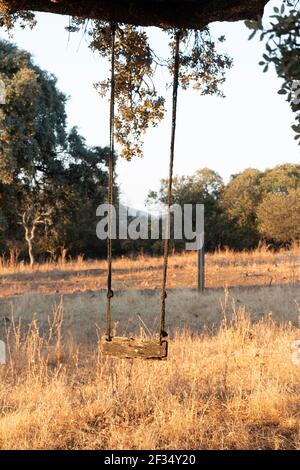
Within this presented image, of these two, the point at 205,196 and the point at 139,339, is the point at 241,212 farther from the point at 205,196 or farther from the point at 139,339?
the point at 139,339

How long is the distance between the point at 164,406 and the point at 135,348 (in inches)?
27.2

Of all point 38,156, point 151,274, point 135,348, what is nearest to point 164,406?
point 135,348

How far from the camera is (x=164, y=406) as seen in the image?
4.29m

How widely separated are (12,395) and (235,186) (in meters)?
25.7

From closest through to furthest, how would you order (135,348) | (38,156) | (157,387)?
(135,348) < (157,387) < (38,156)

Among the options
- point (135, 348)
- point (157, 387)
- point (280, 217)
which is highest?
point (280, 217)

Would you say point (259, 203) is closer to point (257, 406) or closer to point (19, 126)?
point (19, 126)

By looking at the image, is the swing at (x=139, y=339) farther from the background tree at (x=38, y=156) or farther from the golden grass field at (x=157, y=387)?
the background tree at (x=38, y=156)

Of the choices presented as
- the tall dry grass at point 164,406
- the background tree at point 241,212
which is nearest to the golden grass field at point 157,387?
the tall dry grass at point 164,406

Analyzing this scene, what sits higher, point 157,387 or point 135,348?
point 135,348

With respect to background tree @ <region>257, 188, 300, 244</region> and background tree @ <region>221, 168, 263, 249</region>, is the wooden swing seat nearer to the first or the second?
background tree @ <region>257, 188, 300, 244</region>

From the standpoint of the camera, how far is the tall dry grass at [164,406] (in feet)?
12.4

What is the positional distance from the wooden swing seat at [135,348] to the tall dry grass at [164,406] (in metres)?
0.42

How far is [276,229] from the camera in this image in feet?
89.0
